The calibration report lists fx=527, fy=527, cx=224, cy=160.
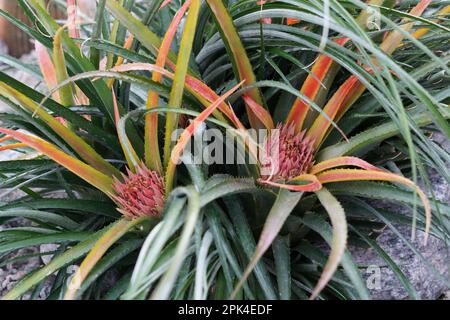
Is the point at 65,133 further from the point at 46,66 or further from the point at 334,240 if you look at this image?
the point at 334,240

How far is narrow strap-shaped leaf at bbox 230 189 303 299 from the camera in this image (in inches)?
24.1

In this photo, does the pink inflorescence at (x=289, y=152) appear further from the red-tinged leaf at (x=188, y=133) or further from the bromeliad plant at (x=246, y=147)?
the red-tinged leaf at (x=188, y=133)

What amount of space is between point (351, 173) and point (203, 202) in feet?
0.71

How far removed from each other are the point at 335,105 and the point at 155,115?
11.0 inches

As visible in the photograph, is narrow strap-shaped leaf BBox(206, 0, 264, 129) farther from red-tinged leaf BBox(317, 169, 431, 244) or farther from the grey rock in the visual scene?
the grey rock

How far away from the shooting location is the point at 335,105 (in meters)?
0.82

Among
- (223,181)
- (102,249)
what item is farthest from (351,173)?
(102,249)

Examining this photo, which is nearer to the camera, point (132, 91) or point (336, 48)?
point (336, 48)

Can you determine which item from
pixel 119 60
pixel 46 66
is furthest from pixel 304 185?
pixel 46 66

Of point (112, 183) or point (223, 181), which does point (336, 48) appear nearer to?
point (223, 181)

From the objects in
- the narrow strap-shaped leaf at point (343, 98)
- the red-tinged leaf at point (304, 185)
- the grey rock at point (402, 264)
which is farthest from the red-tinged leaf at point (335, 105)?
the grey rock at point (402, 264)

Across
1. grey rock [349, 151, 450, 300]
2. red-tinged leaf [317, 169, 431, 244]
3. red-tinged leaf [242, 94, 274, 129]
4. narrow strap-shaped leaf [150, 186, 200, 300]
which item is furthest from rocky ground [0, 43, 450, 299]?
narrow strap-shaped leaf [150, 186, 200, 300]
